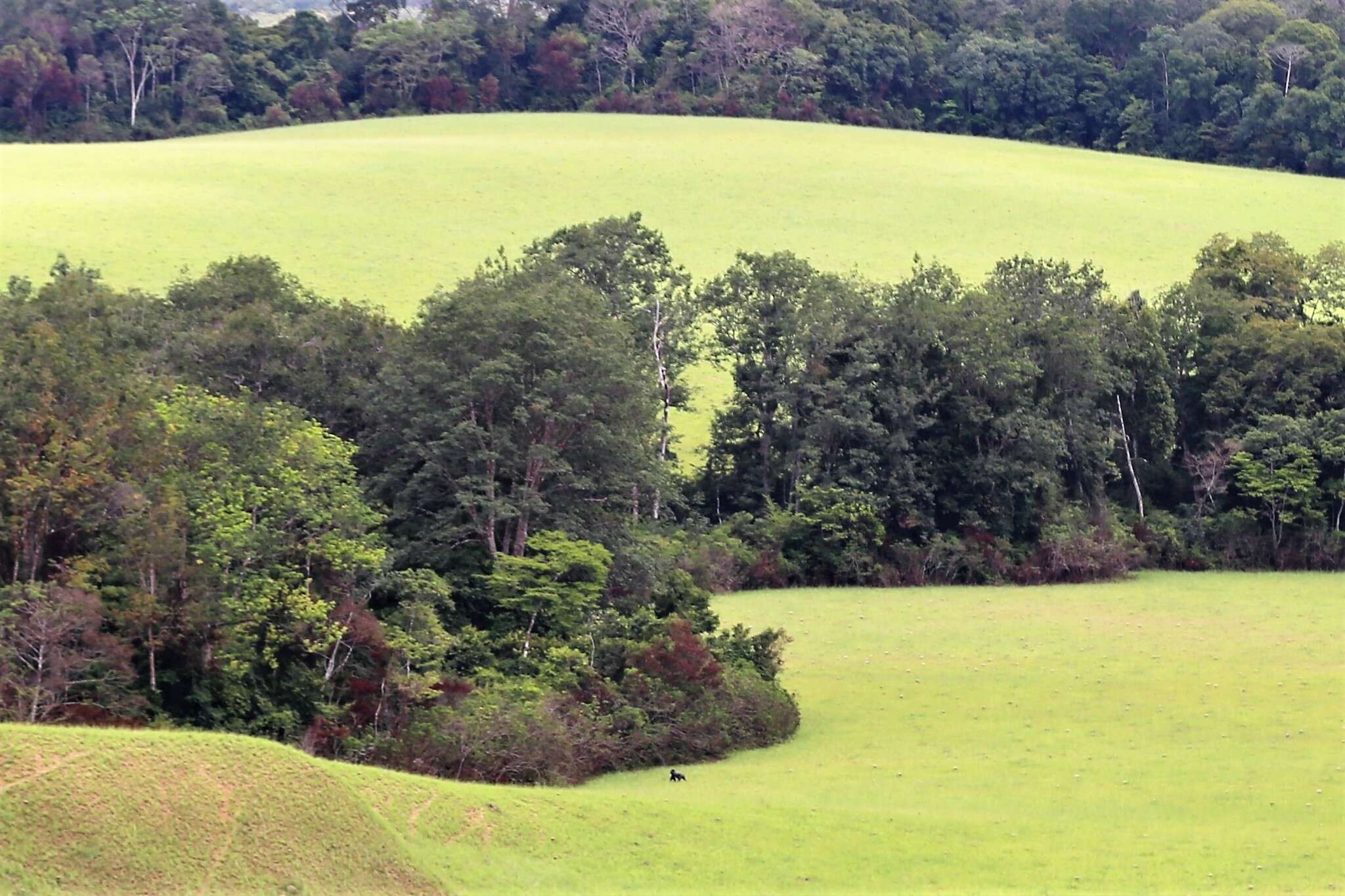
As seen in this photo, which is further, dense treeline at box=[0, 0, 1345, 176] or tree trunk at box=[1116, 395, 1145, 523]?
dense treeline at box=[0, 0, 1345, 176]

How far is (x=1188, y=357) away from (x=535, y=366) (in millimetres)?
30665

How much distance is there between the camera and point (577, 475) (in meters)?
40.8

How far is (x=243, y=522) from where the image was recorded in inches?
1278

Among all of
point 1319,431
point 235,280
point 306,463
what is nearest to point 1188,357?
point 1319,431

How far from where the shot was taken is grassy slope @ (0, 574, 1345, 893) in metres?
23.0

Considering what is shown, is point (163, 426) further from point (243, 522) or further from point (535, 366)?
point (535, 366)

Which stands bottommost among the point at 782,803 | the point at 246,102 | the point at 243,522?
the point at 782,803

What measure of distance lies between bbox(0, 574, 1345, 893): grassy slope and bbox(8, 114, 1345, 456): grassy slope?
87.9ft

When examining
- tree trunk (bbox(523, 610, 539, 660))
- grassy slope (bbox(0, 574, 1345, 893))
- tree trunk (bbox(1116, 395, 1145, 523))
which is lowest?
grassy slope (bbox(0, 574, 1345, 893))

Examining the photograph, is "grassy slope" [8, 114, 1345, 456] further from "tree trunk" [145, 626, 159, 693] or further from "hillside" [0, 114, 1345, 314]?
"tree trunk" [145, 626, 159, 693]

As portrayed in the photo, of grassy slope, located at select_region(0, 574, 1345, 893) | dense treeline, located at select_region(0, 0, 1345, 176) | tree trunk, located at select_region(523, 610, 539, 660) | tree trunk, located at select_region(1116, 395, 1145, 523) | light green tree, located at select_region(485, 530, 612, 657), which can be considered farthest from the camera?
dense treeline, located at select_region(0, 0, 1345, 176)

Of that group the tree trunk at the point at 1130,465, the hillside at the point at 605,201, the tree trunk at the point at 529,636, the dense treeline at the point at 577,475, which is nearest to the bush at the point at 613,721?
the dense treeline at the point at 577,475

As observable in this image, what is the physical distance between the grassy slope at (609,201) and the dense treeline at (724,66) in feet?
26.6

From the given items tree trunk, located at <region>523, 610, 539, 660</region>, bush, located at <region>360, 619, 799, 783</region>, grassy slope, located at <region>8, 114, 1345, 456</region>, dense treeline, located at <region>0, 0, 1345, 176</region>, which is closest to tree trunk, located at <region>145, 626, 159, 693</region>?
bush, located at <region>360, 619, 799, 783</region>
